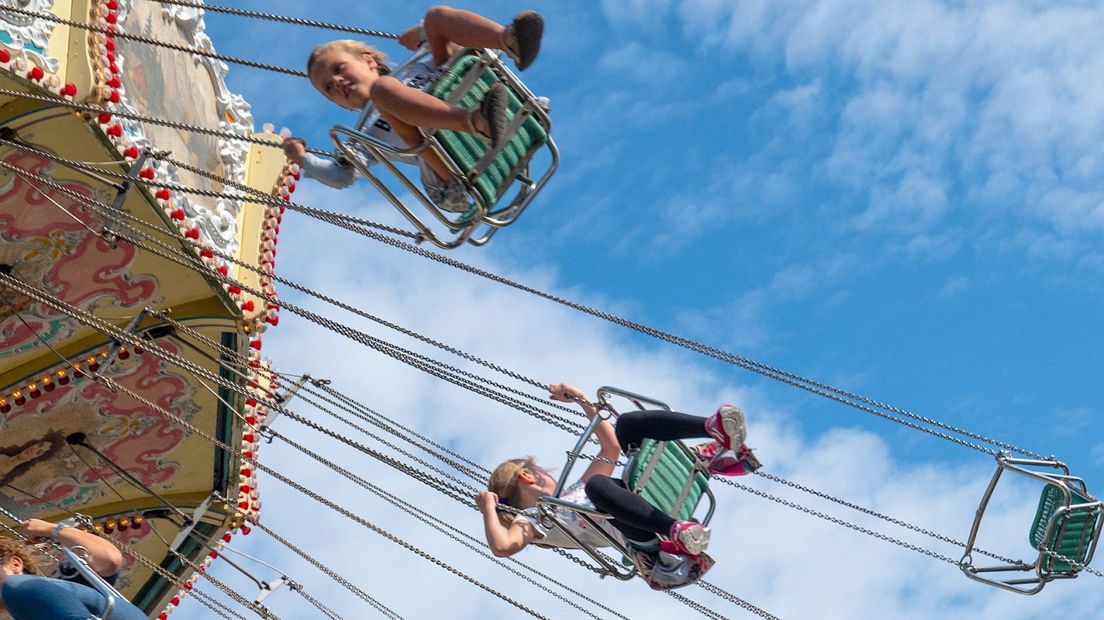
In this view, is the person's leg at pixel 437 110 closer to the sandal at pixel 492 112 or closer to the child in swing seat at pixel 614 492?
the sandal at pixel 492 112

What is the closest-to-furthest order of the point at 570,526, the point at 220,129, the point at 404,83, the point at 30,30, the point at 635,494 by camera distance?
the point at 404,83 < the point at 635,494 < the point at 570,526 < the point at 30,30 < the point at 220,129

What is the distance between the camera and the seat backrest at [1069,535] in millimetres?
6520

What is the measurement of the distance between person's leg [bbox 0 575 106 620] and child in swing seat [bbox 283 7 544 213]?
1.86 m

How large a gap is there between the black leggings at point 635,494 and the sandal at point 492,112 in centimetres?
115

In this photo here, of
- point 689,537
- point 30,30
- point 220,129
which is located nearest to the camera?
point 689,537

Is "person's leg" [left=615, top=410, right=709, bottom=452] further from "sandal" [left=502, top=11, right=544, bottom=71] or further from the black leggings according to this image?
"sandal" [left=502, top=11, right=544, bottom=71]

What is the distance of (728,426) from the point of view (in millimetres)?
5684

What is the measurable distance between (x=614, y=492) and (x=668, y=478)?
23 cm

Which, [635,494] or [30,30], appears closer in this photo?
[635,494]

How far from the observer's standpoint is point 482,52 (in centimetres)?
537

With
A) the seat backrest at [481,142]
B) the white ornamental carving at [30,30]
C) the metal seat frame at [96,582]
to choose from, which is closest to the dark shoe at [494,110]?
the seat backrest at [481,142]

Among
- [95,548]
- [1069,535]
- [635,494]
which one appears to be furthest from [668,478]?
[95,548]

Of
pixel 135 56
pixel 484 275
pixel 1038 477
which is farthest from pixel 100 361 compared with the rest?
pixel 1038 477

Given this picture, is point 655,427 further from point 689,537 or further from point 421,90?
point 421,90
